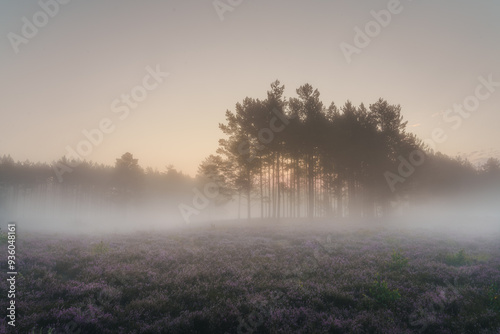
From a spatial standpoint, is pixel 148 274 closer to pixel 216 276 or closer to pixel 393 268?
pixel 216 276

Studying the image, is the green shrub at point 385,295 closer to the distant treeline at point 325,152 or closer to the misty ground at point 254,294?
the misty ground at point 254,294

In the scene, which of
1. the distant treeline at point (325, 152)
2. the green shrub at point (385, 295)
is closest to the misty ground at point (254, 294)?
the green shrub at point (385, 295)

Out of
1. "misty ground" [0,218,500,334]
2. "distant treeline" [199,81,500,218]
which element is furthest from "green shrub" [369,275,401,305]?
"distant treeline" [199,81,500,218]

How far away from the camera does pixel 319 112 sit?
101ft

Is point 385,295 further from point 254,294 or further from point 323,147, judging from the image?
point 323,147

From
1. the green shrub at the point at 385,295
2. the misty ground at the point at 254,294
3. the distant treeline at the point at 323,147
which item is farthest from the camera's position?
the distant treeline at the point at 323,147

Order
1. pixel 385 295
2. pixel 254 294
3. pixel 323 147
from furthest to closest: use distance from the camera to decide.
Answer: pixel 323 147
pixel 254 294
pixel 385 295

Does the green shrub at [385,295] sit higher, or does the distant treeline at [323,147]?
the distant treeline at [323,147]

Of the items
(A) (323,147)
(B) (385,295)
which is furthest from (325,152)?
(B) (385,295)

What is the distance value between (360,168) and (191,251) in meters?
30.6

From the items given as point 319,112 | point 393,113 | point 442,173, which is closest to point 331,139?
point 319,112

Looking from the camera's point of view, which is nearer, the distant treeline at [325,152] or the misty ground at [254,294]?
the misty ground at [254,294]

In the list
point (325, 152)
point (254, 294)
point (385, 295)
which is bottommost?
point (254, 294)

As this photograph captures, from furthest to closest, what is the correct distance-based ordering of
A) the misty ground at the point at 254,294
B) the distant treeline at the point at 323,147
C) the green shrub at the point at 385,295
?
the distant treeline at the point at 323,147 → the green shrub at the point at 385,295 → the misty ground at the point at 254,294
